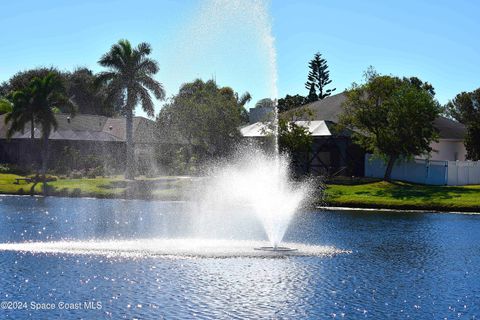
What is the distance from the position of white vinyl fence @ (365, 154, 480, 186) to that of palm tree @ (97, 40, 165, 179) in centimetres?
2440

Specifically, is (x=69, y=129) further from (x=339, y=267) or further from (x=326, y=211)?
(x=339, y=267)

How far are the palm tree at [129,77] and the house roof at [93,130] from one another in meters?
16.5

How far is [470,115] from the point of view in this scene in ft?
384

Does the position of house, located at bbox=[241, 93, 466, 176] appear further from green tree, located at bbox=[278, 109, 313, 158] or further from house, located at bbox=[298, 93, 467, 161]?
green tree, located at bbox=[278, 109, 313, 158]

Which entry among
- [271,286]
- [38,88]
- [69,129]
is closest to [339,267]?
[271,286]

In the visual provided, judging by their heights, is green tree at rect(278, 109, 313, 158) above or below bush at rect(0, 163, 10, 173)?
above

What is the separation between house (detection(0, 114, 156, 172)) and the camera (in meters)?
87.5

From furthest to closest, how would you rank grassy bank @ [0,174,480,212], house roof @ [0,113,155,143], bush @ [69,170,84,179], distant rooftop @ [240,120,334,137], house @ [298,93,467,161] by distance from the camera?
house roof @ [0,113,155,143]
house @ [298,93,467,161]
bush @ [69,170,84,179]
distant rooftop @ [240,120,334,137]
grassy bank @ [0,174,480,212]

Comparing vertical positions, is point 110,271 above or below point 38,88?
below

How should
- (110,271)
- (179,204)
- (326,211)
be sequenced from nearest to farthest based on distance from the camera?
1. (110,271)
2. (326,211)
3. (179,204)

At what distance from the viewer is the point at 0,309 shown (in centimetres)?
1970

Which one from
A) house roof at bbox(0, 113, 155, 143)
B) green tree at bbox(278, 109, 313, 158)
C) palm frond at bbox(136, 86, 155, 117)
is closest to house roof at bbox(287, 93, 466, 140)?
green tree at bbox(278, 109, 313, 158)

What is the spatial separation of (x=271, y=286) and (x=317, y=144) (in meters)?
49.9

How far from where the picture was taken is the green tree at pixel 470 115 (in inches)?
3029
